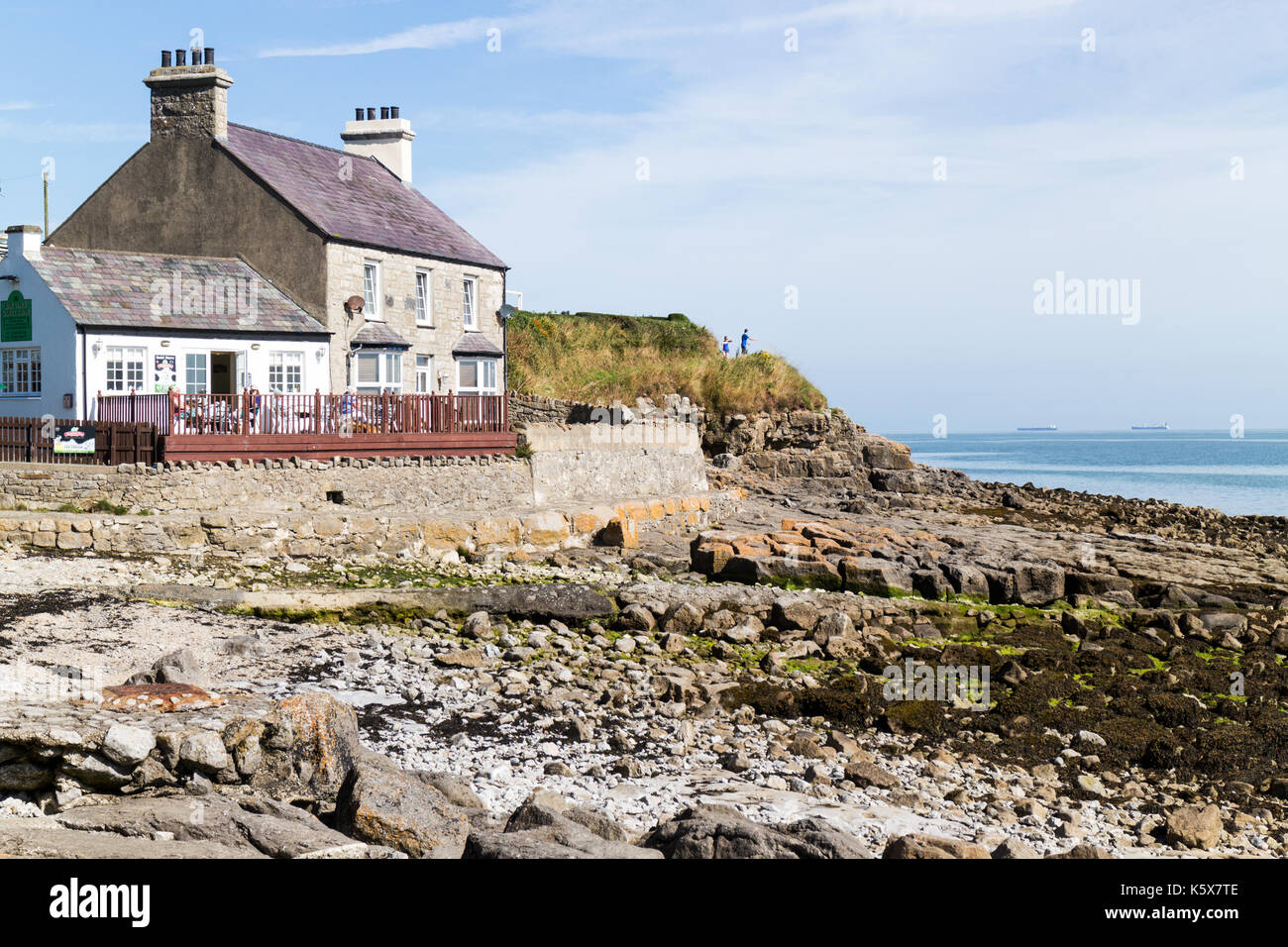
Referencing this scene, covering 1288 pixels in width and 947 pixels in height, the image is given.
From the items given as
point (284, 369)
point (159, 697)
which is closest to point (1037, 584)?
point (159, 697)

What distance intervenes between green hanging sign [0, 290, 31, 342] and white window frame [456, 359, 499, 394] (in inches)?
475

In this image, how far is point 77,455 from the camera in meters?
21.0

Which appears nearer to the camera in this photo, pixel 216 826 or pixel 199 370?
pixel 216 826

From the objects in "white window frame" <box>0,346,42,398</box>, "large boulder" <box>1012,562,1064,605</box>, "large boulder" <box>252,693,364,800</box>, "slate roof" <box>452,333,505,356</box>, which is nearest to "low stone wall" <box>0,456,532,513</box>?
"white window frame" <box>0,346,42,398</box>

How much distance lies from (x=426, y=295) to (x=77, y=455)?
12504mm

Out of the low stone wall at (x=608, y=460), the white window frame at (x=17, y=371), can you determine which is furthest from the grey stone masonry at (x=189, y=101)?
the low stone wall at (x=608, y=460)

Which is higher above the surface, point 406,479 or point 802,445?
point 802,445

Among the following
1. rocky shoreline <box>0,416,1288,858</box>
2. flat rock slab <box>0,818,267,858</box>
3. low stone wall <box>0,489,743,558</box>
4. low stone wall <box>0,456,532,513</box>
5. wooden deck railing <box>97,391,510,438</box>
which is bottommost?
rocky shoreline <box>0,416,1288,858</box>

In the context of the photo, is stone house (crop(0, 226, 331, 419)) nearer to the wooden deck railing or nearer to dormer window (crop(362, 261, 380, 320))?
the wooden deck railing

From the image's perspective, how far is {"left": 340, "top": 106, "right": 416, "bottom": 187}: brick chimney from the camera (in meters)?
35.0

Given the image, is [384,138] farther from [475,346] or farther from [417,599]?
[417,599]

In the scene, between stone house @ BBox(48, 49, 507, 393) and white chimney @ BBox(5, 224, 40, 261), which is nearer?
white chimney @ BBox(5, 224, 40, 261)

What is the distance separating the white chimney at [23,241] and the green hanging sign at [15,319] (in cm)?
88
